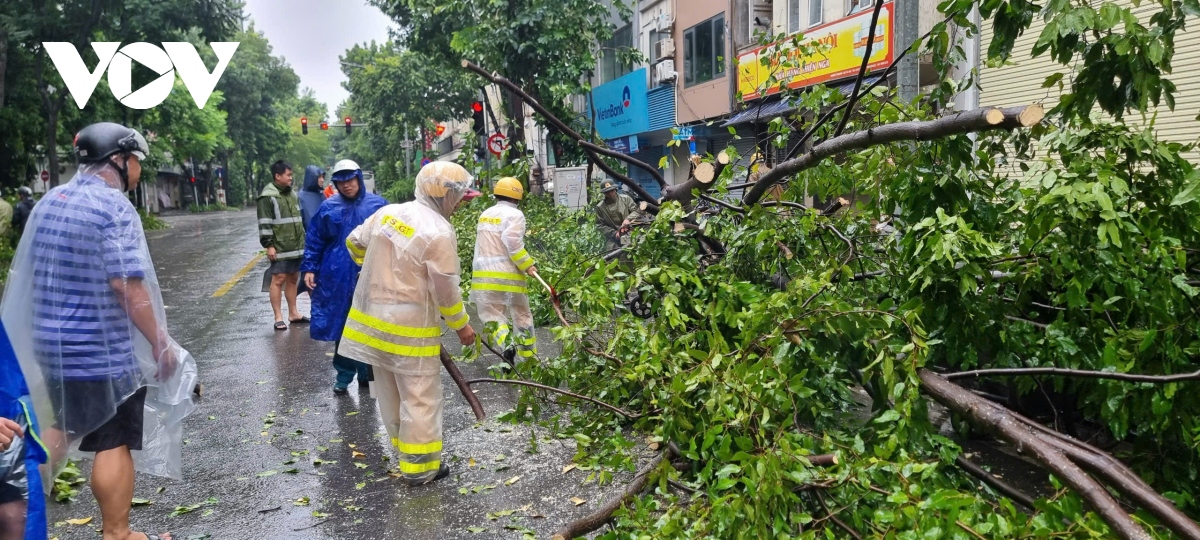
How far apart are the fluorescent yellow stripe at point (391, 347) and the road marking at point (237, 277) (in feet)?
26.4

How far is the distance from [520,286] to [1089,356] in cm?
402

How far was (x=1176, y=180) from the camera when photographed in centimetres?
379

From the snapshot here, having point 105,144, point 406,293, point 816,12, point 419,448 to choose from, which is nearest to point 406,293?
point 406,293

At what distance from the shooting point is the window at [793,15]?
16.8 metres

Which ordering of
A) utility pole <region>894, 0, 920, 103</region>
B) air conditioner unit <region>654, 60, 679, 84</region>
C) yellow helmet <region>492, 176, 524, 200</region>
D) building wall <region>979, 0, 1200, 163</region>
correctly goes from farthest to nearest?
air conditioner unit <region>654, 60, 679, 84</region> → utility pole <region>894, 0, 920, 103</region> → building wall <region>979, 0, 1200, 163</region> → yellow helmet <region>492, 176, 524, 200</region>

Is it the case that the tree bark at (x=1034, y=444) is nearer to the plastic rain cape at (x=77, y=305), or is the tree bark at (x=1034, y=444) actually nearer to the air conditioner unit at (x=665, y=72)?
the plastic rain cape at (x=77, y=305)

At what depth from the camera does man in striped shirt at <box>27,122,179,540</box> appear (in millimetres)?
3332

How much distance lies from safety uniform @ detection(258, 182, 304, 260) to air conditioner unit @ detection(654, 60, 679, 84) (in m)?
14.7

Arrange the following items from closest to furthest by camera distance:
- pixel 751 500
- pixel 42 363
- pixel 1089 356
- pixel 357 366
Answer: pixel 751 500 < pixel 42 363 < pixel 1089 356 < pixel 357 366

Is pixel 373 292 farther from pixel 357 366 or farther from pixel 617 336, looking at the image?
pixel 357 366

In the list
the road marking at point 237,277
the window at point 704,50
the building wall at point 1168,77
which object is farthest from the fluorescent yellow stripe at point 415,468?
the window at point 704,50

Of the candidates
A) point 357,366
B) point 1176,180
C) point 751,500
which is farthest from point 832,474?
point 357,366

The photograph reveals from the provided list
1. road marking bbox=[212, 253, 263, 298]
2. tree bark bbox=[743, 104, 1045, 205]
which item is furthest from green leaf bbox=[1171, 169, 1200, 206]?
road marking bbox=[212, 253, 263, 298]

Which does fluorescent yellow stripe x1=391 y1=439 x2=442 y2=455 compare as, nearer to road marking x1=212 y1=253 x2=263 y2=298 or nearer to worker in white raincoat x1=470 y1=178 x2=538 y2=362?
worker in white raincoat x1=470 y1=178 x2=538 y2=362
